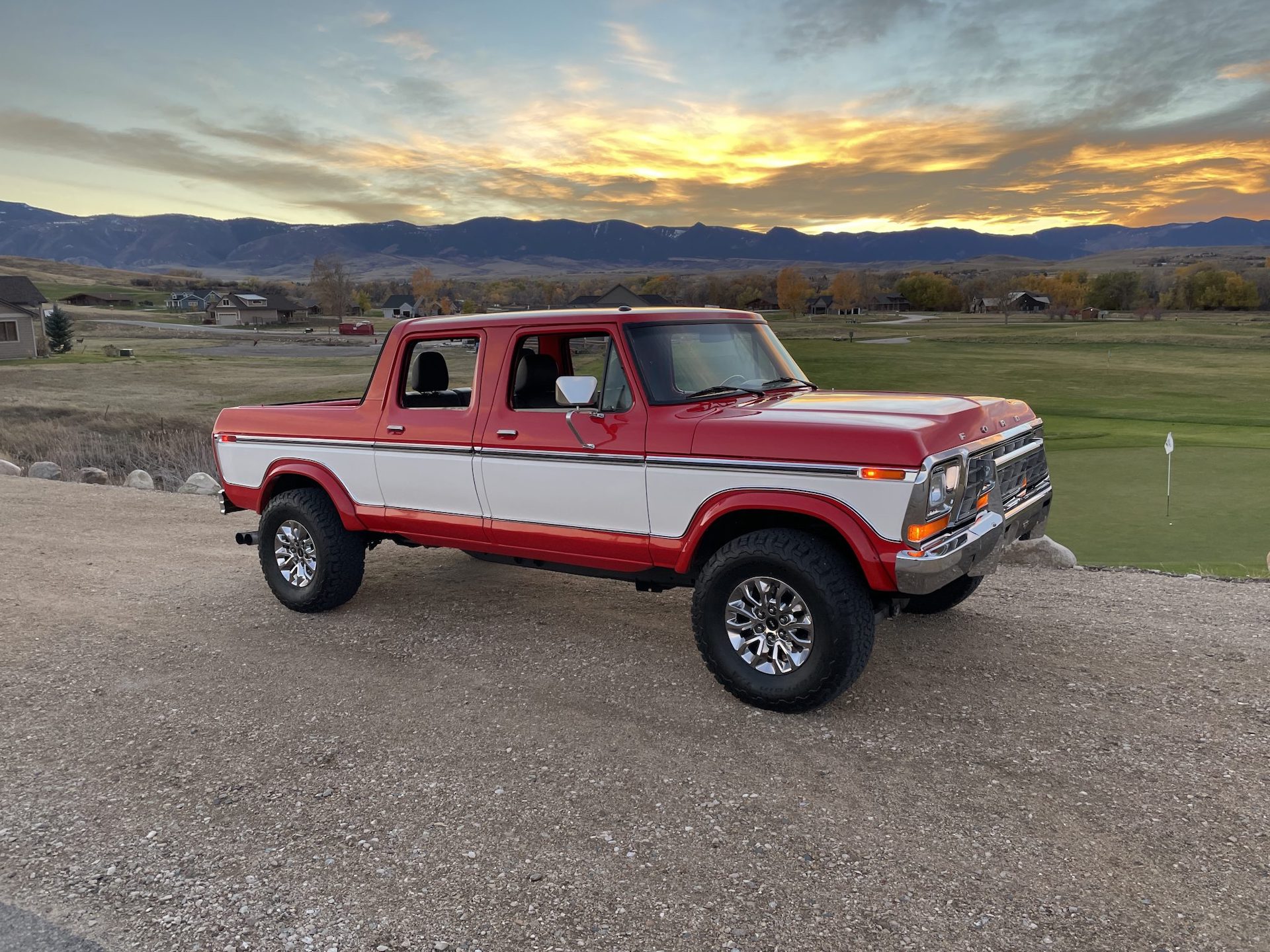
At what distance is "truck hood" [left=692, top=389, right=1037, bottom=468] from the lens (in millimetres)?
4652

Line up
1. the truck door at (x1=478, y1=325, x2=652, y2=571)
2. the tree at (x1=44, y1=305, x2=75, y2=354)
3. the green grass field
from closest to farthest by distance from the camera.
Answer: the truck door at (x1=478, y1=325, x2=652, y2=571)
the green grass field
the tree at (x1=44, y1=305, x2=75, y2=354)

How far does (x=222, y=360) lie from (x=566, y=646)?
58.7 metres

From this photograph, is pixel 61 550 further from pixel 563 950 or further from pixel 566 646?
pixel 563 950

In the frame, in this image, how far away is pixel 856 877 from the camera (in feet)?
12.2

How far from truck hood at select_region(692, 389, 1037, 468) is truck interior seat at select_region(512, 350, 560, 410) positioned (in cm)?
143

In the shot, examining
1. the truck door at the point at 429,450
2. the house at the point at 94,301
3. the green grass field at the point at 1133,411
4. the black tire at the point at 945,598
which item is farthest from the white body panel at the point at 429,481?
the house at the point at 94,301

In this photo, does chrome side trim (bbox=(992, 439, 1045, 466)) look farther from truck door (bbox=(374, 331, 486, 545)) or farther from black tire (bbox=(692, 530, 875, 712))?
truck door (bbox=(374, 331, 486, 545))

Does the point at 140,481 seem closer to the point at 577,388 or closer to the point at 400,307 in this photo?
the point at 577,388

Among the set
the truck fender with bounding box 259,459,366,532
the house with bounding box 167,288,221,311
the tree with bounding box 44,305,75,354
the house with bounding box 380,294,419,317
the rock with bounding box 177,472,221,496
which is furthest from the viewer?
the house with bounding box 167,288,221,311

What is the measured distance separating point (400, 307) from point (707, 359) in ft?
472

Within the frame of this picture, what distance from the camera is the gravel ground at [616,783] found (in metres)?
3.53

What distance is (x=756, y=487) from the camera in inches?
198

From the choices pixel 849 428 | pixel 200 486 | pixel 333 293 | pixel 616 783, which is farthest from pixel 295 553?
pixel 333 293

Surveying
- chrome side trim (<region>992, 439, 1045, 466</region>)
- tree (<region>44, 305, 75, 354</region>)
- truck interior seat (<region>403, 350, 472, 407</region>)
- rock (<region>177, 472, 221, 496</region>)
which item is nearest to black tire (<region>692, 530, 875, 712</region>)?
chrome side trim (<region>992, 439, 1045, 466</region>)
